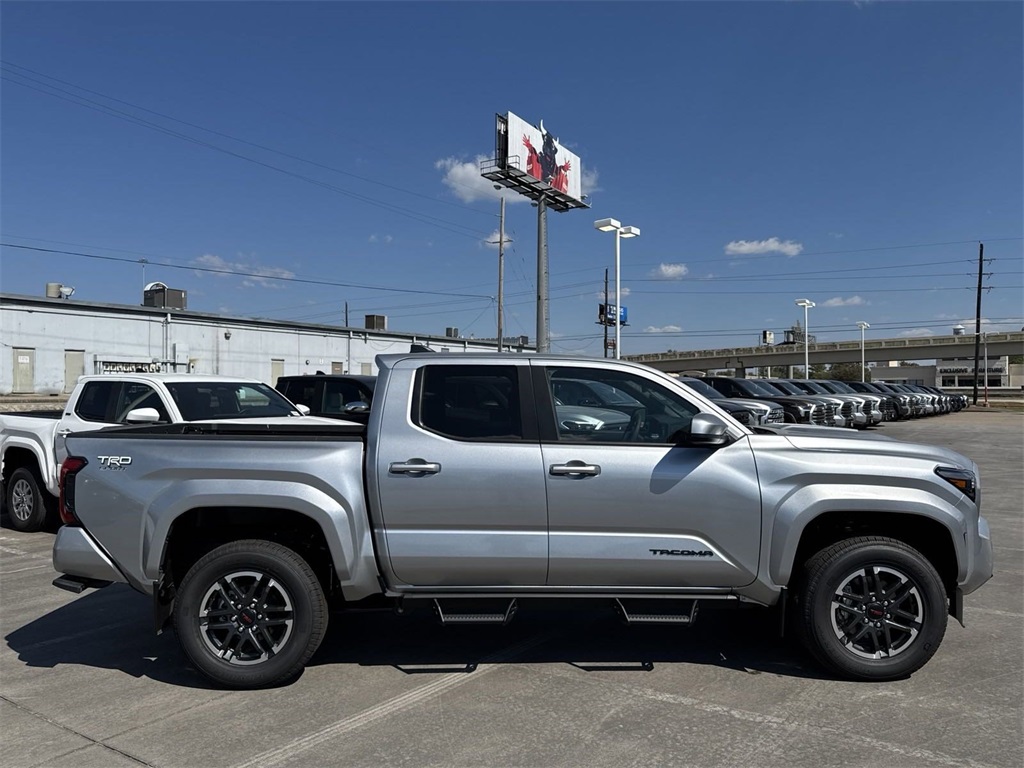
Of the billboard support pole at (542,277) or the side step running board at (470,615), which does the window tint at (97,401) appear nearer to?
the side step running board at (470,615)

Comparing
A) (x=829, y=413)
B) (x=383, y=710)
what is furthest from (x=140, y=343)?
(x=383, y=710)

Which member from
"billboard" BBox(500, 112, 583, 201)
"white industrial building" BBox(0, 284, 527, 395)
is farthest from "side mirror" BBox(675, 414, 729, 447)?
"billboard" BBox(500, 112, 583, 201)

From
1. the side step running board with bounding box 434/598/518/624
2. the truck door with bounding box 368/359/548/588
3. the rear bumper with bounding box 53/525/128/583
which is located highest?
the truck door with bounding box 368/359/548/588

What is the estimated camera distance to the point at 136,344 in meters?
32.1

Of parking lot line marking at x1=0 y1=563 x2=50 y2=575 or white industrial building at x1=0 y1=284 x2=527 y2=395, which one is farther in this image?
white industrial building at x1=0 y1=284 x2=527 y2=395

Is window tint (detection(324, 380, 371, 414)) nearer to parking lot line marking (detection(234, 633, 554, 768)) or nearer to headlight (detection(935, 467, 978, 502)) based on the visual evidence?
parking lot line marking (detection(234, 633, 554, 768))

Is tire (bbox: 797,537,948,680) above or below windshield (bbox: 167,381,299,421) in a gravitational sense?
below

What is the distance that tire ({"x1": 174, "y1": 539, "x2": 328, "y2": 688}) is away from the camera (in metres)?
4.33

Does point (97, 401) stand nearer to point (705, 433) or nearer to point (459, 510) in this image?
point (459, 510)

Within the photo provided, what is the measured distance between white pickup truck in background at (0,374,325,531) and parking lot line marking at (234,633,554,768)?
4.71 meters

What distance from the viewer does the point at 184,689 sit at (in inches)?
173

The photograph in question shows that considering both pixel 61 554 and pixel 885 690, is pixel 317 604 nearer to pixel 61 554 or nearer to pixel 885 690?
pixel 61 554

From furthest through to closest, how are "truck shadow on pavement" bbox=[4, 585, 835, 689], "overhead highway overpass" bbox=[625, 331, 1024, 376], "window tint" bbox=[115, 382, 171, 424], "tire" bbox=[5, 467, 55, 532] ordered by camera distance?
"overhead highway overpass" bbox=[625, 331, 1024, 376] < "tire" bbox=[5, 467, 55, 532] < "window tint" bbox=[115, 382, 171, 424] < "truck shadow on pavement" bbox=[4, 585, 835, 689]

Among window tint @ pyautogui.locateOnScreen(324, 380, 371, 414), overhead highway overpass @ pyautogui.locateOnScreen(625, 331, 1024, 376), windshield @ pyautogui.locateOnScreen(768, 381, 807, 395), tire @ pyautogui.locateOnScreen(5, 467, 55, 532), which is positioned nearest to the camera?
tire @ pyautogui.locateOnScreen(5, 467, 55, 532)
